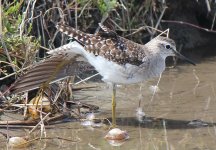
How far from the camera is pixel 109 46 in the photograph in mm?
6402

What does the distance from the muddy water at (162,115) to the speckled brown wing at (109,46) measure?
2.25ft

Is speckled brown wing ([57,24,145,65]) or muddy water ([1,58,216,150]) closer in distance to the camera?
muddy water ([1,58,216,150])

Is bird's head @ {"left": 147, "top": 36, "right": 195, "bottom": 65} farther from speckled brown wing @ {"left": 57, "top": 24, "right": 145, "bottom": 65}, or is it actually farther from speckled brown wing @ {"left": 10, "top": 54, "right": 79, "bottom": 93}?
speckled brown wing @ {"left": 10, "top": 54, "right": 79, "bottom": 93}

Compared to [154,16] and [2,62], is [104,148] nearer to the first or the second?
[2,62]

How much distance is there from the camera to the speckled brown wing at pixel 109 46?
6.37 metres

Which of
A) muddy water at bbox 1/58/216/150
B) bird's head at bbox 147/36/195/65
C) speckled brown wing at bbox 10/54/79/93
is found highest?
bird's head at bbox 147/36/195/65

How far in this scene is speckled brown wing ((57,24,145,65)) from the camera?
6367 mm

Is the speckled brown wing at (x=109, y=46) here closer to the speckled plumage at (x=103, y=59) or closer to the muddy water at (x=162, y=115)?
the speckled plumage at (x=103, y=59)

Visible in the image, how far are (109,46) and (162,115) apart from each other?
998 millimetres

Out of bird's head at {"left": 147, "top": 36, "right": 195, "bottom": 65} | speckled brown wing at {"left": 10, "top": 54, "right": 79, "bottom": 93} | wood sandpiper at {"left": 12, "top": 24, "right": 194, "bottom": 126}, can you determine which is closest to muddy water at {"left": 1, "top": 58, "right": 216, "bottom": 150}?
wood sandpiper at {"left": 12, "top": 24, "right": 194, "bottom": 126}

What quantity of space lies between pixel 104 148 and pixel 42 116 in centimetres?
90

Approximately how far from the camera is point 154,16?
8.58 metres

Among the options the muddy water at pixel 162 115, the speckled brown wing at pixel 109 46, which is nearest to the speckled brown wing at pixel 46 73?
the speckled brown wing at pixel 109 46

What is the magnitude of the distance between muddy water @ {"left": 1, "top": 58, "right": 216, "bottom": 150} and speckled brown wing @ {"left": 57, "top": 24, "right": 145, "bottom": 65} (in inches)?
27.0
